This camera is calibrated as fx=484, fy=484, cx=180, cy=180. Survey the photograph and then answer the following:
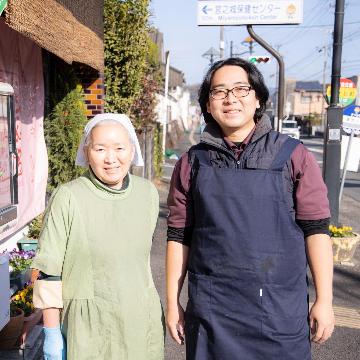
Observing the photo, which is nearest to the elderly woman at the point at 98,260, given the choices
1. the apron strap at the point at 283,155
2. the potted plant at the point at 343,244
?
the apron strap at the point at 283,155

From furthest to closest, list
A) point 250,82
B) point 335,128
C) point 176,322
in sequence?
1. point 335,128
2. point 176,322
3. point 250,82

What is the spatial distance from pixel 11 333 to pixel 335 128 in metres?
5.03

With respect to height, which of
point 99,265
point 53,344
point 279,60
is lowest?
point 53,344

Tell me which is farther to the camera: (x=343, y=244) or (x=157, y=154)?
(x=157, y=154)

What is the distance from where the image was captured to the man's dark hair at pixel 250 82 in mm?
2076

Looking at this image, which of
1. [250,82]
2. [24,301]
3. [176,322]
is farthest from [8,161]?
[250,82]

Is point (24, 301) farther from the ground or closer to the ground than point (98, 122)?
closer to the ground

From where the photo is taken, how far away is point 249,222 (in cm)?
193

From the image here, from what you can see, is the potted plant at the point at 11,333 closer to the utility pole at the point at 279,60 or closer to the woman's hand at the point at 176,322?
the woman's hand at the point at 176,322

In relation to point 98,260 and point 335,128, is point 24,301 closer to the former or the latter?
point 98,260

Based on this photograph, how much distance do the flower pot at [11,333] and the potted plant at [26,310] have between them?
0.03 m

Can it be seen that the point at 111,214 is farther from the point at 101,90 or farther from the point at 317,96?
the point at 317,96

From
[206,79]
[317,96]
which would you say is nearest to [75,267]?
[206,79]

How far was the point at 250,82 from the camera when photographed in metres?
2.07
